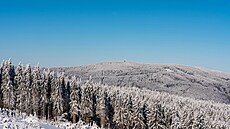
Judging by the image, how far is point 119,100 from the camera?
305 feet

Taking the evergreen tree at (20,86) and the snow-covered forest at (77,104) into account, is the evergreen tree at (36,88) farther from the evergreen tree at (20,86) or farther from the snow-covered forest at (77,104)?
the evergreen tree at (20,86)

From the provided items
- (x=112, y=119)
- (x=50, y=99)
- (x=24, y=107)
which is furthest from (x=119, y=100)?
(x=24, y=107)

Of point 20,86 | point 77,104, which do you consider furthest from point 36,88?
point 77,104

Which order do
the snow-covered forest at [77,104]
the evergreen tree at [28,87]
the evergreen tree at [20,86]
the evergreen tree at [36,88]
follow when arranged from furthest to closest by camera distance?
the evergreen tree at [36,88] < the evergreen tree at [28,87] < the snow-covered forest at [77,104] < the evergreen tree at [20,86]

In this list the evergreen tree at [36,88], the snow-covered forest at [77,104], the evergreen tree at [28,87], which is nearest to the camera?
the snow-covered forest at [77,104]

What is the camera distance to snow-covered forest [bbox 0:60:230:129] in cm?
7544

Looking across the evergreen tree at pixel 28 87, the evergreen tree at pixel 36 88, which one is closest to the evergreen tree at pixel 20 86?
the evergreen tree at pixel 28 87

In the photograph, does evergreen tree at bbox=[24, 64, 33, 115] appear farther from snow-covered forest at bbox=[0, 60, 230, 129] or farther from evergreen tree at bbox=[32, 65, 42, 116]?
evergreen tree at bbox=[32, 65, 42, 116]

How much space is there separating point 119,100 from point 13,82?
99.5 ft

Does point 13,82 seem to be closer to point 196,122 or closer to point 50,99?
point 50,99

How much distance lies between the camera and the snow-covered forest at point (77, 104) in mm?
75438

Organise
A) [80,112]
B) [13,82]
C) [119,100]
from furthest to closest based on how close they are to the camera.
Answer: [119,100] → [80,112] → [13,82]

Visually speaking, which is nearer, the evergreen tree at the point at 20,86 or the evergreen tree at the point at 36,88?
the evergreen tree at the point at 20,86

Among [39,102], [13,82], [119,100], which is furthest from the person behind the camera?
[119,100]
